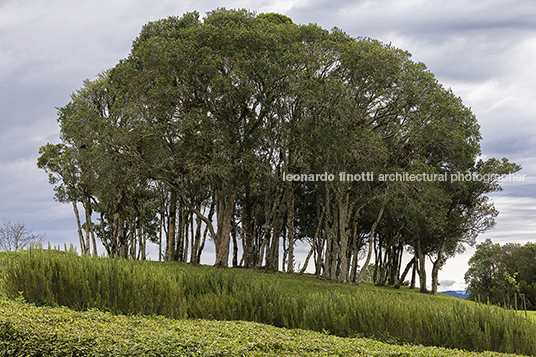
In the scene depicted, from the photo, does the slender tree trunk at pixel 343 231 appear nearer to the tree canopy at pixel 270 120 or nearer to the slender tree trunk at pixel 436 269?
the tree canopy at pixel 270 120

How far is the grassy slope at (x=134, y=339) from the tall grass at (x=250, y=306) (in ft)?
5.24

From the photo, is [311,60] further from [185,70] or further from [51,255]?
[51,255]

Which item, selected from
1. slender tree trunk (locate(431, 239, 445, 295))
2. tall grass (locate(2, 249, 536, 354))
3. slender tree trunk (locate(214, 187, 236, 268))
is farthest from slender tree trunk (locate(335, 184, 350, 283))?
slender tree trunk (locate(431, 239, 445, 295))

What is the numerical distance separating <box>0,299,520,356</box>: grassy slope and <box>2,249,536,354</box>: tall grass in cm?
160

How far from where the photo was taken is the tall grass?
27.6ft

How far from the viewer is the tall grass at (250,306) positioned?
840 cm

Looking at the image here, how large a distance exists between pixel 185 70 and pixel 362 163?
1033cm

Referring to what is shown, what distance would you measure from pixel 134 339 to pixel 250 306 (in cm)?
489

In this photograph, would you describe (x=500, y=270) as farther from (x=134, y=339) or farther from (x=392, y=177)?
(x=134, y=339)

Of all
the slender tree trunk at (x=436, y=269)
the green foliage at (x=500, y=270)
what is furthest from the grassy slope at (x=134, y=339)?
the green foliage at (x=500, y=270)

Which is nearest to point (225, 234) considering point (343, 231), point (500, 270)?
point (343, 231)

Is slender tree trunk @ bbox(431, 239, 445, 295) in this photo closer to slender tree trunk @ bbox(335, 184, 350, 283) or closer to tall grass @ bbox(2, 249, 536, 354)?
slender tree trunk @ bbox(335, 184, 350, 283)

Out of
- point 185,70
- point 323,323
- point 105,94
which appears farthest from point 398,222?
point 105,94

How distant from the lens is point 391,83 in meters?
20.7
